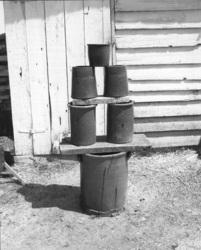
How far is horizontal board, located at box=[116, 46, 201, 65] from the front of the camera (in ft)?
18.5

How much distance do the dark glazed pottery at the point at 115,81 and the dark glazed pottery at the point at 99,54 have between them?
0.35 feet

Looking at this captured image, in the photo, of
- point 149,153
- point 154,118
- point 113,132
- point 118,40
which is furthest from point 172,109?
point 113,132

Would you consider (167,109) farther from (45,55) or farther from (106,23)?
(45,55)

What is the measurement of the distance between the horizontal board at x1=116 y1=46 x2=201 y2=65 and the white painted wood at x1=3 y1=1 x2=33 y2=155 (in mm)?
1491

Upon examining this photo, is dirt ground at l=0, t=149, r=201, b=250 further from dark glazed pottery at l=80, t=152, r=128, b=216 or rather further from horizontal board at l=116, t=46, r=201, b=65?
horizontal board at l=116, t=46, r=201, b=65

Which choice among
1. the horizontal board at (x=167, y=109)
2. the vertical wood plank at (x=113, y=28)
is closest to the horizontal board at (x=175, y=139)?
the horizontal board at (x=167, y=109)

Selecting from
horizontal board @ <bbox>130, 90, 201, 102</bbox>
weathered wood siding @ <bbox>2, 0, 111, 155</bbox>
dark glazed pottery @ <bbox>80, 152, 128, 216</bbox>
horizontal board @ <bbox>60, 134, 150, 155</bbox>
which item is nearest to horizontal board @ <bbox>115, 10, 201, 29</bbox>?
weathered wood siding @ <bbox>2, 0, 111, 155</bbox>

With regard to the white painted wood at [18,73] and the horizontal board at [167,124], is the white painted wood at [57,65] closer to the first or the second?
the white painted wood at [18,73]

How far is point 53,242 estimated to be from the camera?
3.71 m

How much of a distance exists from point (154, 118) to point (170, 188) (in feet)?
4.81

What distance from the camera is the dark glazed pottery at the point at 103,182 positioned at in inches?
158

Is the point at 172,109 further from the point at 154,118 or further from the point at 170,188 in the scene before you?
the point at 170,188

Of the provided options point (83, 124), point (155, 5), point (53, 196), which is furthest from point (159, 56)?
point (53, 196)

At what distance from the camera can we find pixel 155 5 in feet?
18.0
